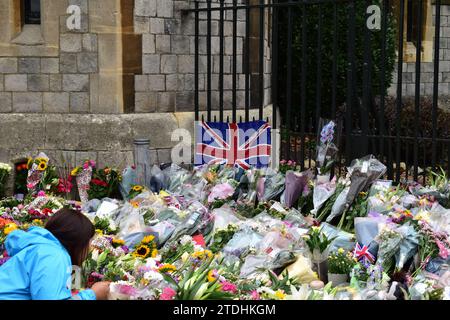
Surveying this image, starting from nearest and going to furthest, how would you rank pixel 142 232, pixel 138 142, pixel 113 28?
pixel 142 232, pixel 138 142, pixel 113 28

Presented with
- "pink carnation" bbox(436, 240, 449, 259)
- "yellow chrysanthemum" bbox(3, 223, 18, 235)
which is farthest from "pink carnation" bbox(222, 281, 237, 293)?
"yellow chrysanthemum" bbox(3, 223, 18, 235)

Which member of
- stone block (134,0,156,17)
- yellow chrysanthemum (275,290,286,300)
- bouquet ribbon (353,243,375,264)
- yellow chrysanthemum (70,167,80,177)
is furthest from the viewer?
stone block (134,0,156,17)

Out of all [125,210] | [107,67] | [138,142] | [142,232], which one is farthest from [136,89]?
[142,232]

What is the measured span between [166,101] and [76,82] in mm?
1024

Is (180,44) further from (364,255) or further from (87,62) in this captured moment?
(364,255)

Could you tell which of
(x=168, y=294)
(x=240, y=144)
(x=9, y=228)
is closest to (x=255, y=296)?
(x=168, y=294)

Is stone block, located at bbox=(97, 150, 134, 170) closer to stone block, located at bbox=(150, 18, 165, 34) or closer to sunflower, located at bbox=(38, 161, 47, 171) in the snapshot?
sunflower, located at bbox=(38, 161, 47, 171)

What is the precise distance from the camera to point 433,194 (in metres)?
5.70

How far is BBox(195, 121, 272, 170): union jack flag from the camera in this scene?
779cm

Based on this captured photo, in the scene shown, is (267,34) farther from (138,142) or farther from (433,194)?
(433,194)

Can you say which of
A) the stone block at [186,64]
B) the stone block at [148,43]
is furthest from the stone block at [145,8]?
the stone block at [186,64]

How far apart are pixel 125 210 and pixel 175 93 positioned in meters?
2.84

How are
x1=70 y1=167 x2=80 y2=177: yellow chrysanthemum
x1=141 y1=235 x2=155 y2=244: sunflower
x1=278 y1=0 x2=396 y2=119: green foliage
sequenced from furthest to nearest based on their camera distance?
x1=278 y1=0 x2=396 y2=119: green foliage < x1=70 y1=167 x2=80 y2=177: yellow chrysanthemum < x1=141 y1=235 x2=155 y2=244: sunflower

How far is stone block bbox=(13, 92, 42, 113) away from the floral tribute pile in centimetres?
140
